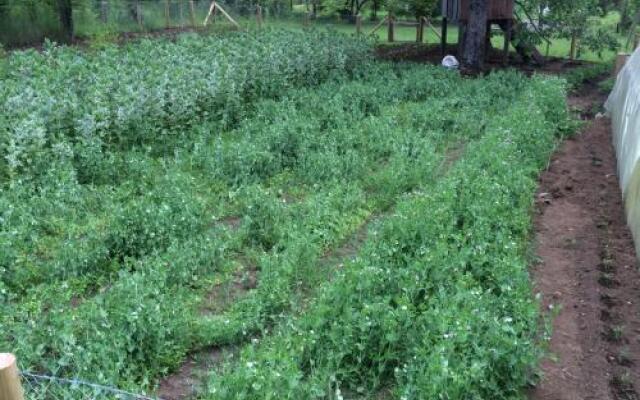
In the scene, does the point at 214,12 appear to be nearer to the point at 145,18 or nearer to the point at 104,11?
the point at 145,18

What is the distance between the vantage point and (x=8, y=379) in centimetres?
214

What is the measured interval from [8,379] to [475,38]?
15.6m

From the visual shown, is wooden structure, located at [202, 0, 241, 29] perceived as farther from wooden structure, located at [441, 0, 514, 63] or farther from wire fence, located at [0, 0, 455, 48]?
wooden structure, located at [441, 0, 514, 63]

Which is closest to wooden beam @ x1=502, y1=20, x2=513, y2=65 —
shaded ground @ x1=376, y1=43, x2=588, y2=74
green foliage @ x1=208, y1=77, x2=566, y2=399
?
shaded ground @ x1=376, y1=43, x2=588, y2=74

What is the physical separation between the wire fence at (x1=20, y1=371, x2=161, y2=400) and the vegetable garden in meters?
0.12

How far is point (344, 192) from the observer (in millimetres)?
7891

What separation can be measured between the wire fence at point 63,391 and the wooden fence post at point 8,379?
1728mm

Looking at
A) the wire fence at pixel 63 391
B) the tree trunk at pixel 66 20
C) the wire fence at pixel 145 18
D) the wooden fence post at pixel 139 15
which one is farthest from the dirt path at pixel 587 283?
the wooden fence post at pixel 139 15

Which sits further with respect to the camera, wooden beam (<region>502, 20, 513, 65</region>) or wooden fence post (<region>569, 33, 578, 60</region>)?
wooden fence post (<region>569, 33, 578, 60</region>)

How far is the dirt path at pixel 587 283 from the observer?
4.67 metres

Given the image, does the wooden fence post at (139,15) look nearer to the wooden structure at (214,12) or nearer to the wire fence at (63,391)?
the wooden structure at (214,12)

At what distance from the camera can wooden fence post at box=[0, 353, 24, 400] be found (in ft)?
6.99

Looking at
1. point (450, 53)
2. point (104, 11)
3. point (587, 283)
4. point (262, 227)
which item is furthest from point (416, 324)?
point (104, 11)

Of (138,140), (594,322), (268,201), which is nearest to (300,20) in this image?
(138,140)
